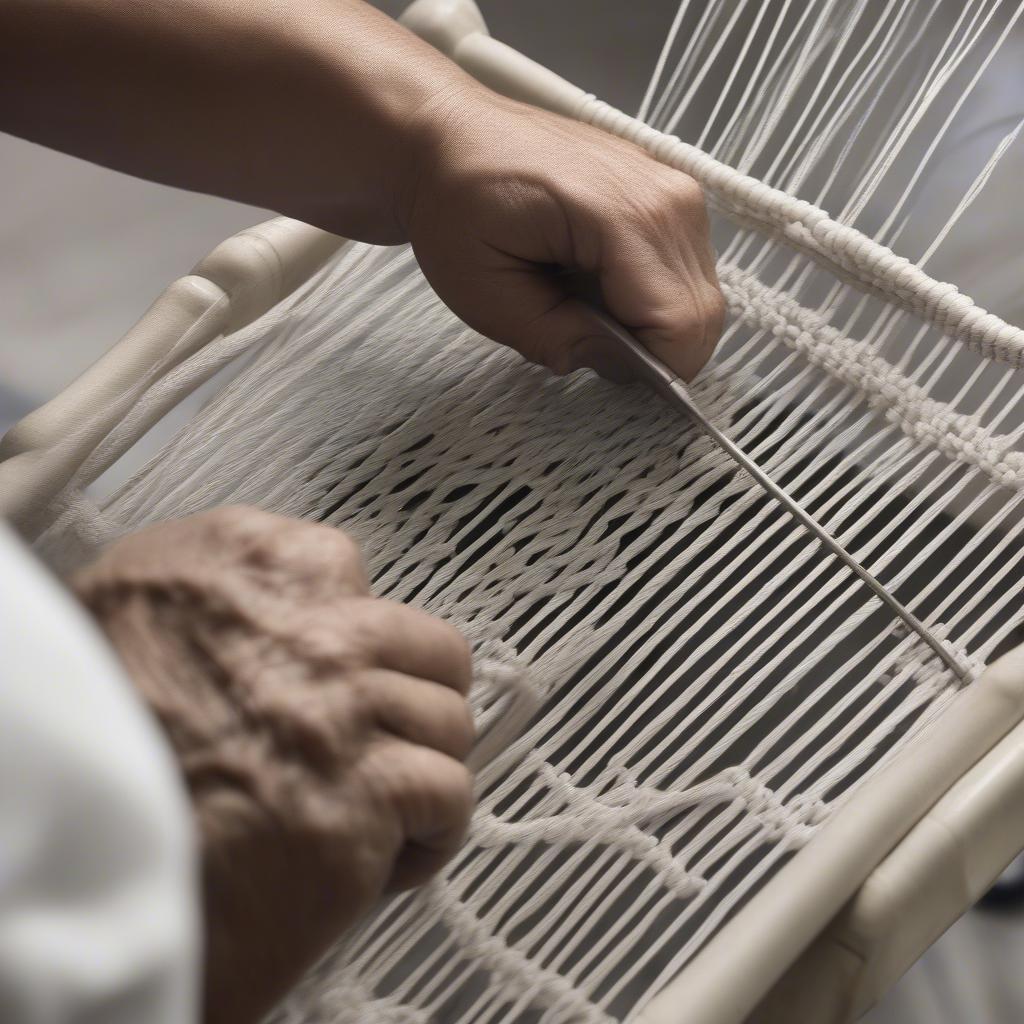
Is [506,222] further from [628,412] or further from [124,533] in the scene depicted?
[124,533]

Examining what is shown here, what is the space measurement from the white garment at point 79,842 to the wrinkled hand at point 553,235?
394mm

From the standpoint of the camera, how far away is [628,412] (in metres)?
0.66

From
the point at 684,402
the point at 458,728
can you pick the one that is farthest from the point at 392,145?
the point at 458,728

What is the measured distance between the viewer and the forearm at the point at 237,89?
652 mm

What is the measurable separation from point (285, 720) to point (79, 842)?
5.2 inches

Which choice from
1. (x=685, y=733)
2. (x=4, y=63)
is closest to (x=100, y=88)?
(x=4, y=63)

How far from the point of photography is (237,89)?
667mm

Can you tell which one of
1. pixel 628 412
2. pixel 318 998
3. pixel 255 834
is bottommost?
pixel 318 998

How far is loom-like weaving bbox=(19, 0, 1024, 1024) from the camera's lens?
0.52 metres

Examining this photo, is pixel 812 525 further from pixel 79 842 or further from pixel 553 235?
pixel 79 842

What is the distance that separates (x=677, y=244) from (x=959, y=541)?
1.06 feet

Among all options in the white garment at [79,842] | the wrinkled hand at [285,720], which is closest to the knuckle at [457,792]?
the wrinkled hand at [285,720]

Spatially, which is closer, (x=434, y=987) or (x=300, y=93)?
(x=434, y=987)

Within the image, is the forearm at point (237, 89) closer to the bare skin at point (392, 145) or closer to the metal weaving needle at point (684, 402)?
the bare skin at point (392, 145)
